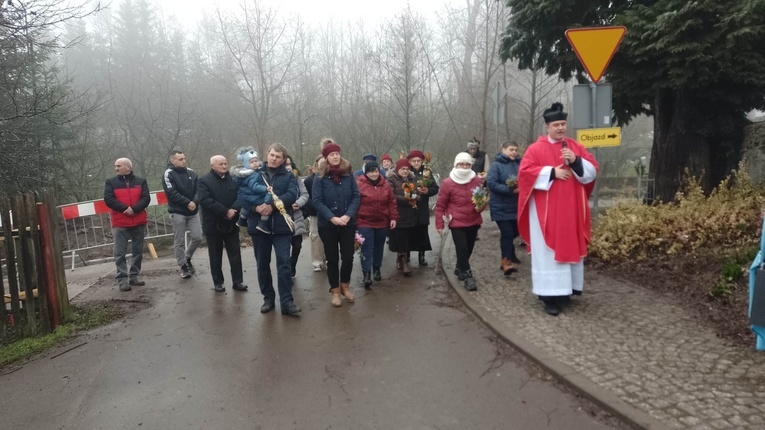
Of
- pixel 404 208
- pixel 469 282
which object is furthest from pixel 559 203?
pixel 404 208

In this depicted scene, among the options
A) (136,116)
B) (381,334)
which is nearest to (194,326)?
(381,334)

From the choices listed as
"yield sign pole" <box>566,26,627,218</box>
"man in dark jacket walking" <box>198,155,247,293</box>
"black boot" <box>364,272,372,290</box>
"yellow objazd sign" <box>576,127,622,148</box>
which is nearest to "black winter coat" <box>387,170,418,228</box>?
"black boot" <box>364,272,372,290</box>

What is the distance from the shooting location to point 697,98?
28.1 feet

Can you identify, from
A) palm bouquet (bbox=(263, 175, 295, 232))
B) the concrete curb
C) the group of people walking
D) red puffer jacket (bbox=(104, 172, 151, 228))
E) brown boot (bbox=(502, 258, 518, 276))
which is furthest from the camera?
red puffer jacket (bbox=(104, 172, 151, 228))

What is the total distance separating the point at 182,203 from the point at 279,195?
235 cm

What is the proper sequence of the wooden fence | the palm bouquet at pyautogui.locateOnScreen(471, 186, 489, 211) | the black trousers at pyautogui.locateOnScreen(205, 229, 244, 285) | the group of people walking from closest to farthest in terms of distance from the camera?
1. the group of people walking
2. the wooden fence
3. the palm bouquet at pyautogui.locateOnScreen(471, 186, 489, 211)
4. the black trousers at pyautogui.locateOnScreen(205, 229, 244, 285)

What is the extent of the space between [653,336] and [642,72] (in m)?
→ 5.31

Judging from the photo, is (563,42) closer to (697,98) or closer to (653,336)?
(697,98)

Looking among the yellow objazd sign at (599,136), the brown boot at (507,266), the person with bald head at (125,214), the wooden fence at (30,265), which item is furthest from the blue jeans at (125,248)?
the yellow objazd sign at (599,136)

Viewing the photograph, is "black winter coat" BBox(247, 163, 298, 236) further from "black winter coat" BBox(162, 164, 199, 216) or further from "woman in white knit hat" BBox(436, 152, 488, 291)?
"black winter coat" BBox(162, 164, 199, 216)

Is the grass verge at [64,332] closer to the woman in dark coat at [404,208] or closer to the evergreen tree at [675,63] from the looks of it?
the woman in dark coat at [404,208]

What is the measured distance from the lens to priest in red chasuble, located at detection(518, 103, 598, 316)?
5.16 m

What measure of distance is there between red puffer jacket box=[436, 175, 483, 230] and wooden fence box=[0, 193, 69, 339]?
14.5ft

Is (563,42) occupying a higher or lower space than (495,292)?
higher
